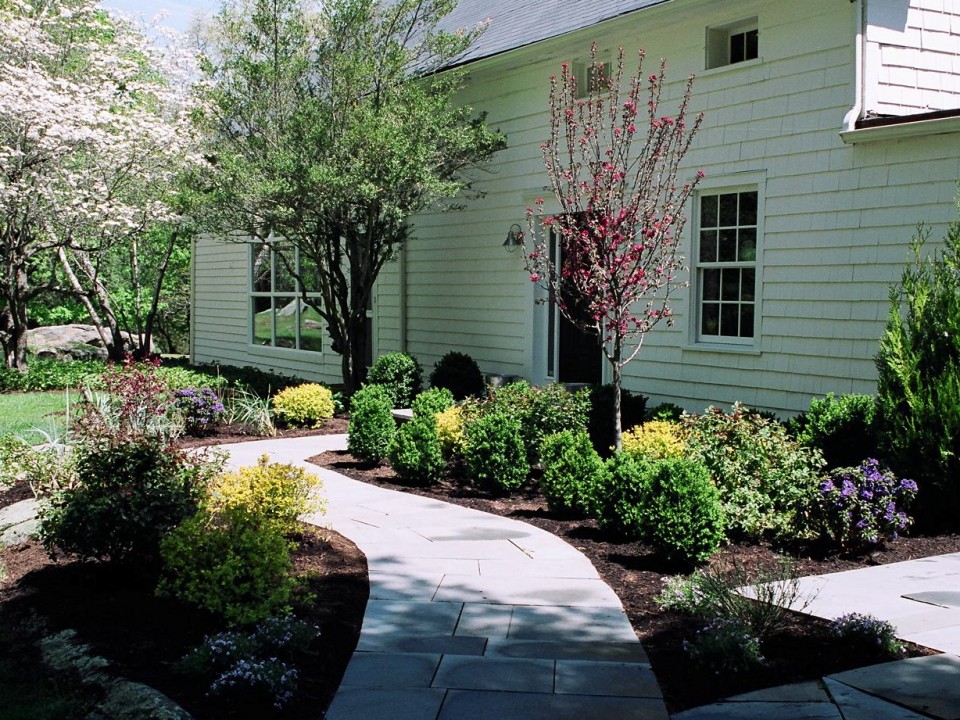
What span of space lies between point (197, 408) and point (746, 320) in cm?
629

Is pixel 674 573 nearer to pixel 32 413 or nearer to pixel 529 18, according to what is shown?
pixel 529 18

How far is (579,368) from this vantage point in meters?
11.6

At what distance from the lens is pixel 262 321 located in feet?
60.6

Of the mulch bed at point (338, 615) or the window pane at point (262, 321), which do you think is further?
the window pane at point (262, 321)

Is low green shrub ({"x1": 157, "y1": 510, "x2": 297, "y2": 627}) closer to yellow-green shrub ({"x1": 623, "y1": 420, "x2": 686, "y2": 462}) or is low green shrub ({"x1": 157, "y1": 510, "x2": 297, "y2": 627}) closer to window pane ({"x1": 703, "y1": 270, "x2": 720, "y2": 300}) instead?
yellow-green shrub ({"x1": 623, "y1": 420, "x2": 686, "y2": 462})

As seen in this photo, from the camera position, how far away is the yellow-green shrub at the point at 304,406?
11.6 m

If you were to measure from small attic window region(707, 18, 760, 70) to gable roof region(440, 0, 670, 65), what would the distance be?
27.4 inches

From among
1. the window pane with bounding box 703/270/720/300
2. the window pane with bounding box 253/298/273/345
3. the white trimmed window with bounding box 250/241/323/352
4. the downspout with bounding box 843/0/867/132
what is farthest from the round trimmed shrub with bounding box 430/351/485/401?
the window pane with bounding box 253/298/273/345

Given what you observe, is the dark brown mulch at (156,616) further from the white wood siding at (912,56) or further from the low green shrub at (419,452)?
the white wood siding at (912,56)

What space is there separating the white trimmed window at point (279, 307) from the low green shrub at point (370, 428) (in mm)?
7149

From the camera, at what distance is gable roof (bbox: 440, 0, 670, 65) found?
10555mm

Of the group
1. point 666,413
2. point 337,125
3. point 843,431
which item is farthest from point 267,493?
point 337,125

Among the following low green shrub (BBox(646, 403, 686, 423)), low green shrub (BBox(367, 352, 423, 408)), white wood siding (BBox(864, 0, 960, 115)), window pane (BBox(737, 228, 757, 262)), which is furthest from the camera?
low green shrub (BBox(367, 352, 423, 408))

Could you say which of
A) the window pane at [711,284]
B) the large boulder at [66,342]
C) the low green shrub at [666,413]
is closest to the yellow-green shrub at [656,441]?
the low green shrub at [666,413]
